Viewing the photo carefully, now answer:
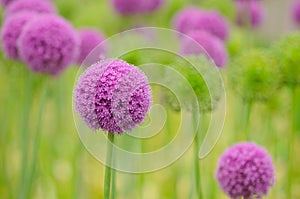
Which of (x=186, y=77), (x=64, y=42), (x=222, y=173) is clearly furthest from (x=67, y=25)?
(x=222, y=173)

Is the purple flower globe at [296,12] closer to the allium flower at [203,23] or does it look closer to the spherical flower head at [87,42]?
the allium flower at [203,23]

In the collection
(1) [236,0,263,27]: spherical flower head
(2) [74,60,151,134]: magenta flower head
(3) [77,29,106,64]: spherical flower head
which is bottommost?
(2) [74,60,151,134]: magenta flower head

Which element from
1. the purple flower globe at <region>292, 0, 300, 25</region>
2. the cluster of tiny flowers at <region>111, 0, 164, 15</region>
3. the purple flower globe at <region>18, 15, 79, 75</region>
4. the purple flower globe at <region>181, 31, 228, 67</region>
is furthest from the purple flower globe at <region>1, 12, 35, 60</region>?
the purple flower globe at <region>292, 0, 300, 25</region>

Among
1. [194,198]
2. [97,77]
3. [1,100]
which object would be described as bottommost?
[194,198]

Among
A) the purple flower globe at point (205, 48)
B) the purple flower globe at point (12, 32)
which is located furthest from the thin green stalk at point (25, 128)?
the purple flower globe at point (205, 48)

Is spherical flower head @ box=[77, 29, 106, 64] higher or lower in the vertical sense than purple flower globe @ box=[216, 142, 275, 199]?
higher

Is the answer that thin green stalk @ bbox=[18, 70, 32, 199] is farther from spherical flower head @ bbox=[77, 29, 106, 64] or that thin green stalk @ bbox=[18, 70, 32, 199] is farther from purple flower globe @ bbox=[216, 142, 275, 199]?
purple flower globe @ bbox=[216, 142, 275, 199]

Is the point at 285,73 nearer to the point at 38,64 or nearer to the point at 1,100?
the point at 38,64
